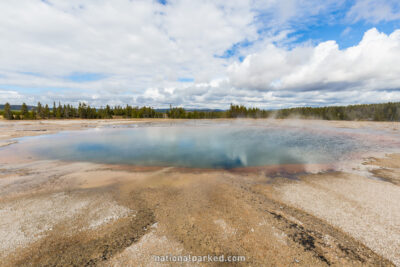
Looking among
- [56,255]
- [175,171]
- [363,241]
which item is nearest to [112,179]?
[175,171]

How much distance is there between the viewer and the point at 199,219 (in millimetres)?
6762

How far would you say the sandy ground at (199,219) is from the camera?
5.10 meters

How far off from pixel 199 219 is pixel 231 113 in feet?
400

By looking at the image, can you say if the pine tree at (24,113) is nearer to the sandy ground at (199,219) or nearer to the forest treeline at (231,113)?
the forest treeline at (231,113)

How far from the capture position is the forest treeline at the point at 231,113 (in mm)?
83294

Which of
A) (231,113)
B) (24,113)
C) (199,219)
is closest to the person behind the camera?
(199,219)

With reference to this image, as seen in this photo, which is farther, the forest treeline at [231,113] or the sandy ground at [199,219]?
the forest treeline at [231,113]

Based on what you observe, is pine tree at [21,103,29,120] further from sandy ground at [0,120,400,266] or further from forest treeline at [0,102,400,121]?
sandy ground at [0,120,400,266]

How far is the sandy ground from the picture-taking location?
510cm

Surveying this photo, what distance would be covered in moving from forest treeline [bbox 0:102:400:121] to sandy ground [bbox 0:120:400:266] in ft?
339

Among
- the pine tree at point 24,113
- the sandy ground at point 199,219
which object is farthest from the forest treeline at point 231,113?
the sandy ground at point 199,219

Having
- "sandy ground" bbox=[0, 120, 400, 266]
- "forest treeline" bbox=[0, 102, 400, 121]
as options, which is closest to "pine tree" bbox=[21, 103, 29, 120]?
"forest treeline" bbox=[0, 102, 400, 121]

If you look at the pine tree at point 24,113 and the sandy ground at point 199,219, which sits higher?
the pine tree at point 24,113

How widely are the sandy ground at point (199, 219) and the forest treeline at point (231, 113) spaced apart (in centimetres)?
10325
